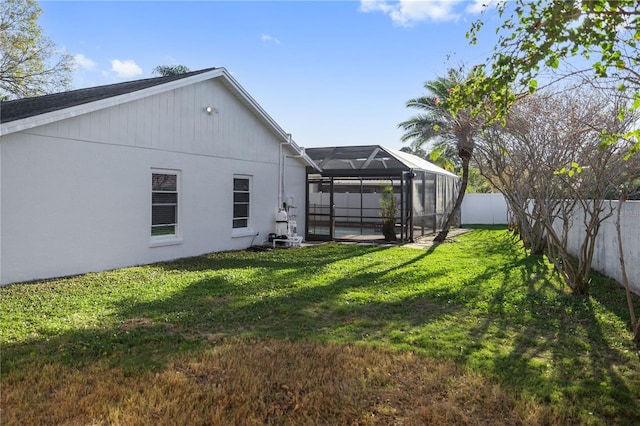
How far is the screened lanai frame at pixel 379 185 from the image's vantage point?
15.8 m

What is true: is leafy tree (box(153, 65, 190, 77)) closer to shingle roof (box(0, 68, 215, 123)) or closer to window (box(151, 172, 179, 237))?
shingle roof (box(0, 68, 215, 123))

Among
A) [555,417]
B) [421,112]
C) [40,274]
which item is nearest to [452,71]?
[555,417]

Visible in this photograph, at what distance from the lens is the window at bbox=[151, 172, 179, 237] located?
10.6 meters

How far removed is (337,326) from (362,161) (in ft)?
37.4

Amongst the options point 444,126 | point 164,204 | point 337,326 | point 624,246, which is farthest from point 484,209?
→ point 337,326

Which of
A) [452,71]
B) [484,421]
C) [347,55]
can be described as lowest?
[484,421]

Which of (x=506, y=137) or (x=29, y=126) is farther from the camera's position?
(x=506, y=137)

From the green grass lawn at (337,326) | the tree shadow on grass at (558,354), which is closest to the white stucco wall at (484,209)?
the green grass lawn at (337,326)

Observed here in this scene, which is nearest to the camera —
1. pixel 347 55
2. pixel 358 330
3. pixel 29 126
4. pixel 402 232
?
pixel 358 330

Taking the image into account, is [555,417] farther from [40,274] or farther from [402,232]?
[402,232]

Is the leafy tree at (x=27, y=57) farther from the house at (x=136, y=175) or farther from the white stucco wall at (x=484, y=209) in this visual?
the white stucco wall at (x=484, y=209)

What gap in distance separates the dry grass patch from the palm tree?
15.3ft

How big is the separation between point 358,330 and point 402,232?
33.5ft

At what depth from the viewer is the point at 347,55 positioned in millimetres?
12719
